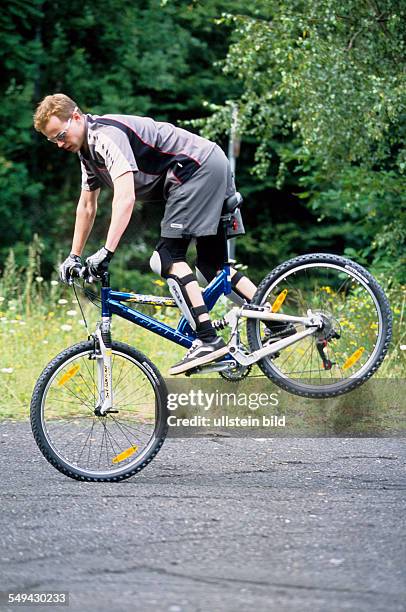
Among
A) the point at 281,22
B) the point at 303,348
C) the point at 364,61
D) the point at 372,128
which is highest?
the point at 281,22

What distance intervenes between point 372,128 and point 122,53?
39.0 feet

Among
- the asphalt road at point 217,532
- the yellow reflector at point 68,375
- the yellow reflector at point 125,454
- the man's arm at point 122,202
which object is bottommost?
the asphalt road at point 217,532

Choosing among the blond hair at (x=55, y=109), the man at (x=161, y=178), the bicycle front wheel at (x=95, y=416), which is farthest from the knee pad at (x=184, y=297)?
the blond hair at (x=55, y=109)

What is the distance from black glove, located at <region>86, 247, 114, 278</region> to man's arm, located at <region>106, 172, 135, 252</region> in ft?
0.25

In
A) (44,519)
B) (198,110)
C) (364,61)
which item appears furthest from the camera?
(198,110)

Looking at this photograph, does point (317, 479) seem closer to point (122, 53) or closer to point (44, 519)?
point (44, 519)

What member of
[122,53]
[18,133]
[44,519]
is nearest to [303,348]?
[44,519]

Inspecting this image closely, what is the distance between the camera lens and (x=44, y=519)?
4695 millimetres

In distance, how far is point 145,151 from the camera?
5.57 meters

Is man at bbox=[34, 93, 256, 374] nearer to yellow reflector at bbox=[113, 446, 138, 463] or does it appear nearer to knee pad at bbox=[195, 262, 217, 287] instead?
knee pad at bbox=[195, 262, 217, 287]

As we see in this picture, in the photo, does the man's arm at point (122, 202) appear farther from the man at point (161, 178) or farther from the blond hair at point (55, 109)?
the blond hair at point (55, 109)

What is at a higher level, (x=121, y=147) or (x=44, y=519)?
(x=121, y=147)

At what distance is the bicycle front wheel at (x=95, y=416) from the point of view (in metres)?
5.59

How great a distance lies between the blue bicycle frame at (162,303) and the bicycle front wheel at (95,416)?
17 cm
